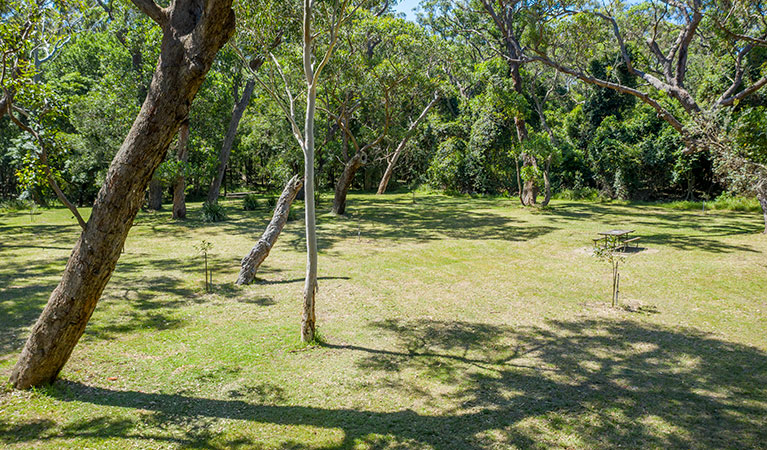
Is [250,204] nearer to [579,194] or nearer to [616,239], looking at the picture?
[616,239]

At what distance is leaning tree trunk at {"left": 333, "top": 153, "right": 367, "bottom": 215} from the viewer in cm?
2066

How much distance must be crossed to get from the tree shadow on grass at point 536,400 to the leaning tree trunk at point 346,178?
1431cm

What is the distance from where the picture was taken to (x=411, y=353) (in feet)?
21.3

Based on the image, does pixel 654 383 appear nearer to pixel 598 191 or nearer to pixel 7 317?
pixel 7 317

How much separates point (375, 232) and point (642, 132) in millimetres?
17191

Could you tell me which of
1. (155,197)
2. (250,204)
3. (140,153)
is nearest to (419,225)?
(250,204)

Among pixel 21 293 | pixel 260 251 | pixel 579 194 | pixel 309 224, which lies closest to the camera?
pixel 309 224

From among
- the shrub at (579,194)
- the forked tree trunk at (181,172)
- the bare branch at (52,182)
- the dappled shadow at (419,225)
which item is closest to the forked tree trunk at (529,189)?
the dappled shadow at (419,225)

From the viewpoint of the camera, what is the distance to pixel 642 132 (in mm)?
25188

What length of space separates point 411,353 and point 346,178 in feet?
49.9

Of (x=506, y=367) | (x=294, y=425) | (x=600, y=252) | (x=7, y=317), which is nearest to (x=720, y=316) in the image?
(x=600, y=252)

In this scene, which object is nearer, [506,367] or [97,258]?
[97,258]

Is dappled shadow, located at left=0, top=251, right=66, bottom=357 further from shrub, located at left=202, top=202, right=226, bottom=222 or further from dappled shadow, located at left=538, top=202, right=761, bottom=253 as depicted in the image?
dappled shadow, located at left=538, top=202, right=761, bottom=253

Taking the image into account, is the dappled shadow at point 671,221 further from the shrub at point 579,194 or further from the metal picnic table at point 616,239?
the shrub at point 579,194
